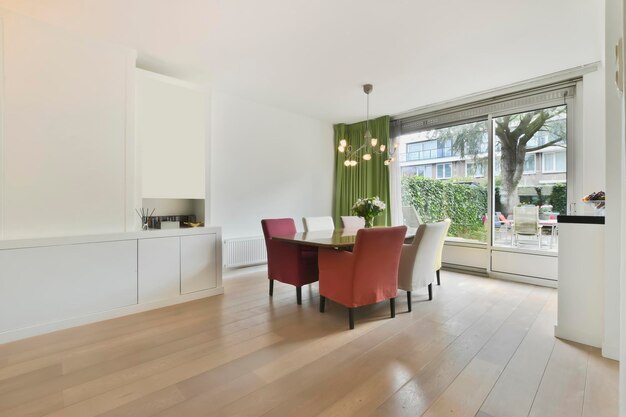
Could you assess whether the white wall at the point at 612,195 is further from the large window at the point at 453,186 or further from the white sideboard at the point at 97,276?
the white sideboard at the point at 97,276

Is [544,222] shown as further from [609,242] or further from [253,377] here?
[253,377]

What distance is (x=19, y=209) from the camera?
2.51 meters

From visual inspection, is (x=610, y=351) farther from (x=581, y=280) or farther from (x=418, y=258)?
(x=418, y=258)

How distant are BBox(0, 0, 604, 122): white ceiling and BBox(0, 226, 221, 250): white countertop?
75.9 inches

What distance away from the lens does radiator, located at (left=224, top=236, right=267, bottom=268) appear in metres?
4.40

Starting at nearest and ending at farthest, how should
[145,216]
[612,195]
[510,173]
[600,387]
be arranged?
[600,387], [612,195], [145,216], [510,173]

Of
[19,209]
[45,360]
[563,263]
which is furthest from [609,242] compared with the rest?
[19,209]

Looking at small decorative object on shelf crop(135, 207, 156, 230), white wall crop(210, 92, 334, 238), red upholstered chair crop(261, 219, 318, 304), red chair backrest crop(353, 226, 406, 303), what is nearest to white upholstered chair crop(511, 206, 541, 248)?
red chair backrest crop(353, 226, 406, 303)

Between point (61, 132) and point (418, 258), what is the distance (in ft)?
12.0

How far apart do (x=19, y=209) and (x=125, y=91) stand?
147 cm

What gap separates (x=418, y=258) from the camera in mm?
3062

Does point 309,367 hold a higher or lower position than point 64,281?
lower

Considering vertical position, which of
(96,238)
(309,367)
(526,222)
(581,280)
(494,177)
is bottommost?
(309,367)

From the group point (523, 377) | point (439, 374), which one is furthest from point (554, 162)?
point (439, 374)
